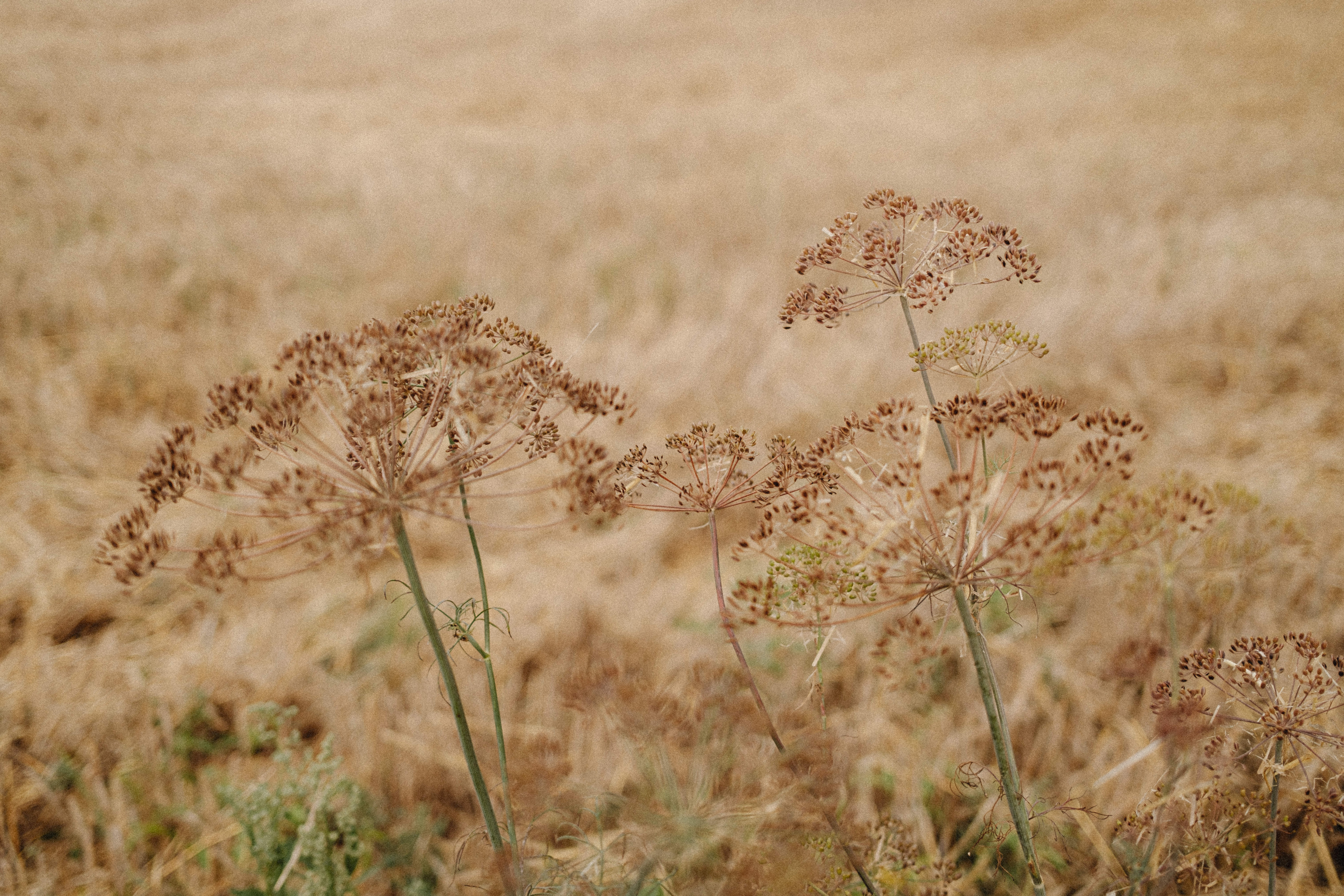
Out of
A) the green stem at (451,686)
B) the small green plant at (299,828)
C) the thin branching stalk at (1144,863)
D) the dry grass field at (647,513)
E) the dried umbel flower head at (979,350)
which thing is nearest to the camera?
the green stem at (451,686)

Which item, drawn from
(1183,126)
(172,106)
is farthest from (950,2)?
(172,106)

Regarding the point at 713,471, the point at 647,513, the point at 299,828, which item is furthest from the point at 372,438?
the point at 647,513

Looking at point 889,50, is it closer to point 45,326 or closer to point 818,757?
point 45,326

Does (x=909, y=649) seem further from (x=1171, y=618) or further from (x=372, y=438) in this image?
(x=372, y=438)

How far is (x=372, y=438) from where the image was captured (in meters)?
1.04

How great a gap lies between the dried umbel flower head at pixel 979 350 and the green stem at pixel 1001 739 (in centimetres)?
34

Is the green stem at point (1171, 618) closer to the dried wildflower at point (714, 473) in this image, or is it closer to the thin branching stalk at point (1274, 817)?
the thin branching stalk at point (1274, 817)

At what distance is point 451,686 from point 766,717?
404 mm

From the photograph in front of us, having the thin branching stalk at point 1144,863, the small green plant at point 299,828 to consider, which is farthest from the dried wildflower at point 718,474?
the small green plant at point 299,828

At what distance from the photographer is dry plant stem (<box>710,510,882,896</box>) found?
0.84 meters

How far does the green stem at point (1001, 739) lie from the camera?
85 centimetres

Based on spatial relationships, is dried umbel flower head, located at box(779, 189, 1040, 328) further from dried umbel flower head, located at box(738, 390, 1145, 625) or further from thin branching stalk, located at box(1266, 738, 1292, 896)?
thin branching stalk, located at box(1266, 738, 1292, 896)

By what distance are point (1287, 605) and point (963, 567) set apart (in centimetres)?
249

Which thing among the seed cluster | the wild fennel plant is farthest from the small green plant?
the seed cluster
